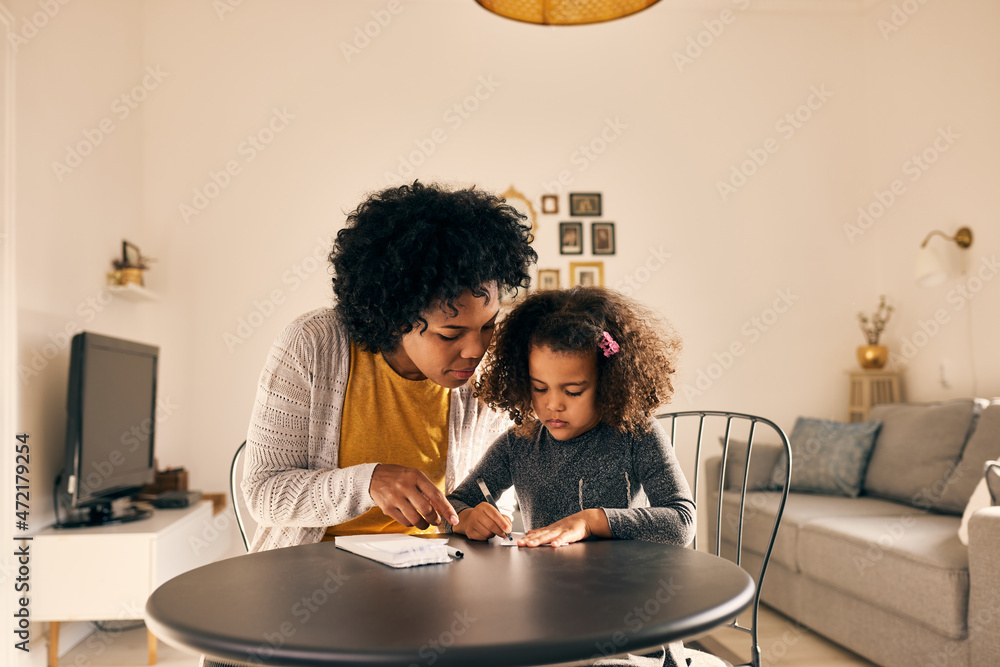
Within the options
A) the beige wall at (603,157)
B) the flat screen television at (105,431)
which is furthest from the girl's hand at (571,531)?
the beige wall at (603,157)

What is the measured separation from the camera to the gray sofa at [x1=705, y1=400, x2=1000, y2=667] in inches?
84.4

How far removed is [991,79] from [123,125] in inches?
159

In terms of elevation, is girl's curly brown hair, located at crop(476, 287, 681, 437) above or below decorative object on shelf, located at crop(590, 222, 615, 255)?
below

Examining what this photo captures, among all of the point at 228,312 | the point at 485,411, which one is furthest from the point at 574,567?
the point at 228,312

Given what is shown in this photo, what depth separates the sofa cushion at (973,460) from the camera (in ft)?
9.15

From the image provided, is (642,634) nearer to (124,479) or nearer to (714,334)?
(124,479)

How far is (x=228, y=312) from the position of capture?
394 cm

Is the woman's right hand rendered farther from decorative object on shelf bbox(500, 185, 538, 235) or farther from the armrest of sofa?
decorative object on shelf bbox(500, 185, 538, 235)

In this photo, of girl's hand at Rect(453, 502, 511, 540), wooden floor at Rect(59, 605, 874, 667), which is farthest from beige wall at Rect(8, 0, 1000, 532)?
girl's hand at Rect(453, 502, 511, 540)

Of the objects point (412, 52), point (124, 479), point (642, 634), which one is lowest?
point (124, 479)

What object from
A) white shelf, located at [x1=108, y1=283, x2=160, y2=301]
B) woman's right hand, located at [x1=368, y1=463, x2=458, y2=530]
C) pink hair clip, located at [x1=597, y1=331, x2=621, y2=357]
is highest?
white shelf, located at [x1=108, y1=283, x2=160, y2=301]

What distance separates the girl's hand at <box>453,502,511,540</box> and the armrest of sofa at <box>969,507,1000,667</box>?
154 cm

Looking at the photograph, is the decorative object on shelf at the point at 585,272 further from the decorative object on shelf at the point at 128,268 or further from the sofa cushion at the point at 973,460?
the decorative object on shelf at the point at 128,268

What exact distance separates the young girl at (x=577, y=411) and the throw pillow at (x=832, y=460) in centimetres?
218
